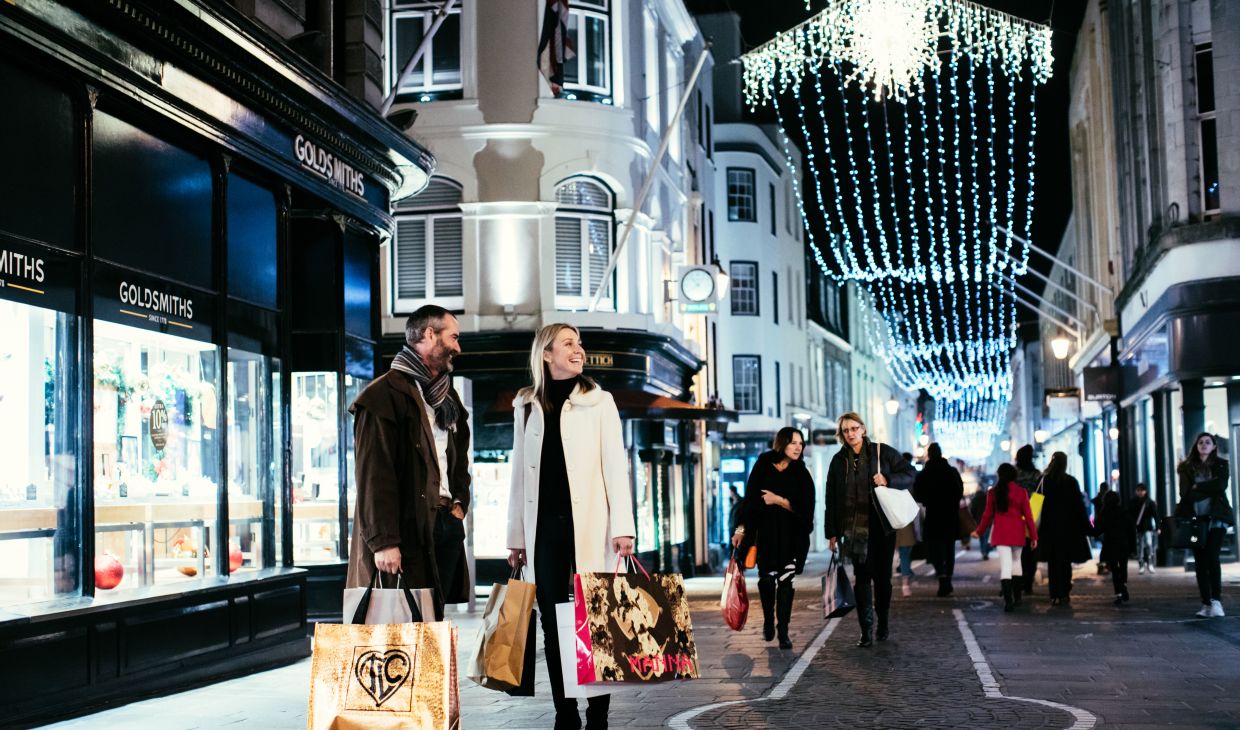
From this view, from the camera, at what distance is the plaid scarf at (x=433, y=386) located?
25.4 ft

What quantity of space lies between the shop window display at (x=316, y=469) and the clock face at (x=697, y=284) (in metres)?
16.9

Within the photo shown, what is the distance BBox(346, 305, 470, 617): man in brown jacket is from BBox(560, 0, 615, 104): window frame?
65.1ft

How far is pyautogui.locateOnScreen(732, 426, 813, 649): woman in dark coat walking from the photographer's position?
14078 millimetres

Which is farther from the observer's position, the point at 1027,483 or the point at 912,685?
the point at 1027,483

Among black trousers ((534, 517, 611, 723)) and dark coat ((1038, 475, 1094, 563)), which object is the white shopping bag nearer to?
black trousers ((534, 517, 611, 723))

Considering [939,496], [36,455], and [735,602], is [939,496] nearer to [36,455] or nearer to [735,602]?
[735,602]

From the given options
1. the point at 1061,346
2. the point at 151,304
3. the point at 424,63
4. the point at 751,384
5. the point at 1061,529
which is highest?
the point at 424,63

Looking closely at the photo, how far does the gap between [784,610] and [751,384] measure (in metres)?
33.5

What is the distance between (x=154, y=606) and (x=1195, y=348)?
752 inches

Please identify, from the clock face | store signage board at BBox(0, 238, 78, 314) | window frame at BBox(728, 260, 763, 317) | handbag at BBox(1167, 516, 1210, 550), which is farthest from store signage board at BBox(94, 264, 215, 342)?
window frame at BBox(728, 260, 763, 317)

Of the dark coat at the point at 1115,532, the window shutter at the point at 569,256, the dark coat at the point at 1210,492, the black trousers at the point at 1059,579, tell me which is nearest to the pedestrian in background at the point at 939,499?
the dark coat at the point at 1115,532

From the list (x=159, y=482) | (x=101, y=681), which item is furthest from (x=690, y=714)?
(x=159, y=482)

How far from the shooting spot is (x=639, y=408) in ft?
86.3

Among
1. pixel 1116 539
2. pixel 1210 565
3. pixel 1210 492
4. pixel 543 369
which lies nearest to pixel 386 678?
pixel 543 369
